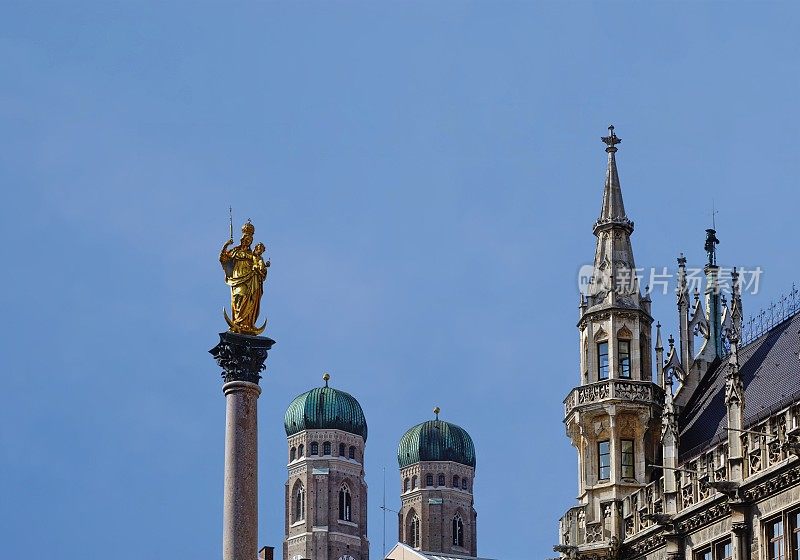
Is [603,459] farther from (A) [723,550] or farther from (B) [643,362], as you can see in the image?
(A) [723,550]

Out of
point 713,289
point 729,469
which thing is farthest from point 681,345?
point 729,469

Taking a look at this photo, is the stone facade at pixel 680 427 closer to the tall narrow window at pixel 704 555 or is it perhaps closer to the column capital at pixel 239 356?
the tall narrow window at pixel 704 555

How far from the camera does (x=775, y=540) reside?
258ft

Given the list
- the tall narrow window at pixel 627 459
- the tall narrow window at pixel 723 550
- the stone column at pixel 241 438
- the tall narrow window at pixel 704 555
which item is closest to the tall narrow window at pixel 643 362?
the tall narrow window at pixel 627 459

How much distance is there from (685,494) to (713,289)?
673 inches

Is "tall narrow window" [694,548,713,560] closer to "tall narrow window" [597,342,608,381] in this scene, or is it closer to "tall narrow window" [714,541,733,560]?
"tall narrow window" [714,541,733,560]

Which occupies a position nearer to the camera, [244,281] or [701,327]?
[244,281]

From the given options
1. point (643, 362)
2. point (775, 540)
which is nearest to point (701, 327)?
point (643, 362)

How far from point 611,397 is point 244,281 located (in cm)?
1676

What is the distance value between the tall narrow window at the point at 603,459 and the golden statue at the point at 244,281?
52.2ft

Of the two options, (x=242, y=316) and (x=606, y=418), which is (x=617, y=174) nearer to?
(x=606, y=418)

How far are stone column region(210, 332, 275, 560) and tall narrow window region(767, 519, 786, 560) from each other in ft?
61.1

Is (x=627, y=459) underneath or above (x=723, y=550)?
above

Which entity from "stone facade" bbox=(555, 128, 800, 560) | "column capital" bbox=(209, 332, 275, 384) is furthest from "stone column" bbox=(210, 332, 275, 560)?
"stone facade" bbox=(555, 128, 800, 560)
